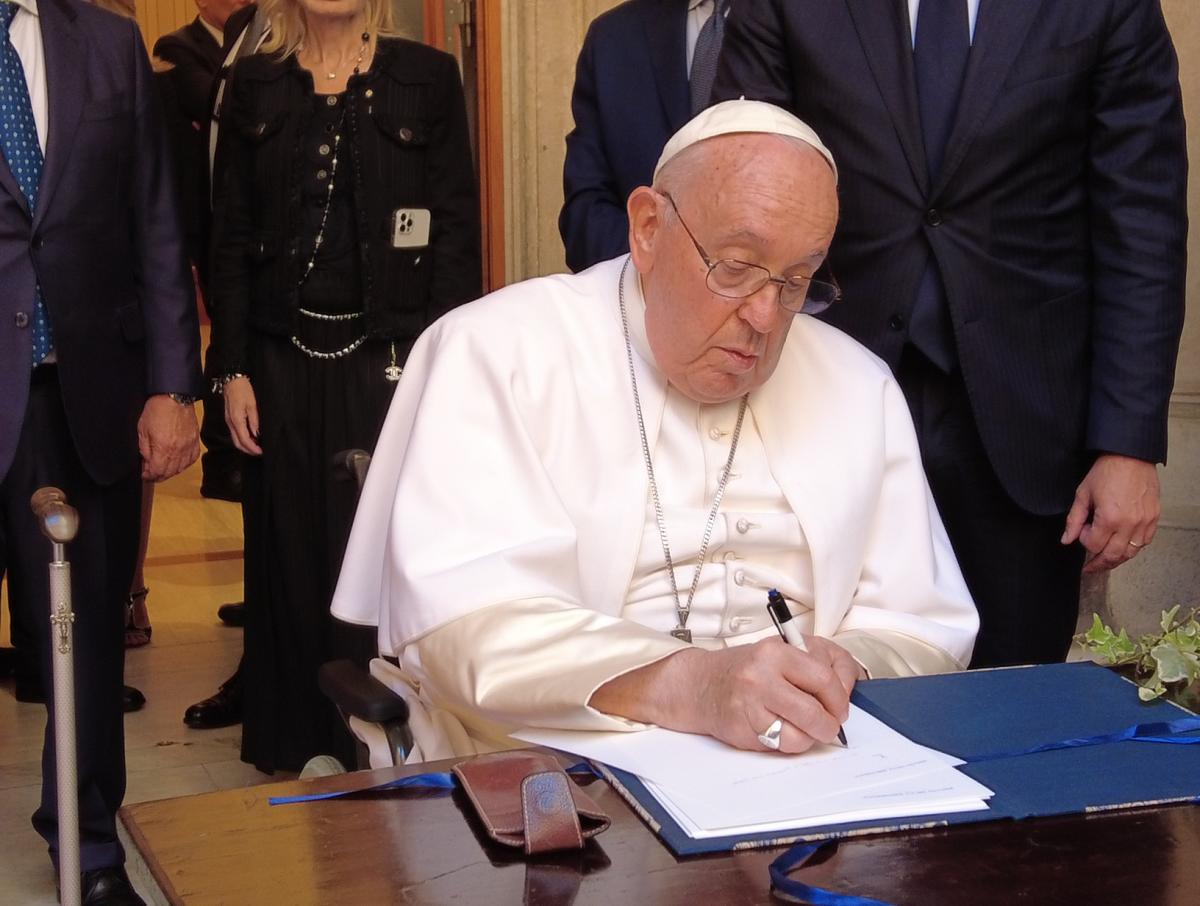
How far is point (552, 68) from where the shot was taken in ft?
19.9

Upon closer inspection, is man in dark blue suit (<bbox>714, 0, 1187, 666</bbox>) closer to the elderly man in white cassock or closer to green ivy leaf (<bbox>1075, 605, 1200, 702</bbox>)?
the elderly man in white cassock

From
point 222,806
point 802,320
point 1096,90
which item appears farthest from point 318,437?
point 222,806

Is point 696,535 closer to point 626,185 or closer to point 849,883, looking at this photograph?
point 849,883

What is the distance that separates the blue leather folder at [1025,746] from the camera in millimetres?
1717

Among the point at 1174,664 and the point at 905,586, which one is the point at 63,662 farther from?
the point at 1174,664

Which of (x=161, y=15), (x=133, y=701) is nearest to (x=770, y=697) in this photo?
(x=133, y=701)

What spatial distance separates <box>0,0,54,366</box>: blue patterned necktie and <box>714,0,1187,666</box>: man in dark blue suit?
1.52 metres

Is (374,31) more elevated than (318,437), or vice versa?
(374,31)

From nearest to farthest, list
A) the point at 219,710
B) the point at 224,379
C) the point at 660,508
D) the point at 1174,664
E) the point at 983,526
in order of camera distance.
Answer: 1. the point at 1174,664
2. the point at 660,508
3. the point at 983,526
4. the point at 224,379
5. the point at 219,710

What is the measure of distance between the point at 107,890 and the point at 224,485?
8.09ft

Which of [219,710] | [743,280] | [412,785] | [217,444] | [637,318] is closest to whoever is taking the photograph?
[412,785]

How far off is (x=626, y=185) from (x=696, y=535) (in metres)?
1.49

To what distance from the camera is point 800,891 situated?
1.53m

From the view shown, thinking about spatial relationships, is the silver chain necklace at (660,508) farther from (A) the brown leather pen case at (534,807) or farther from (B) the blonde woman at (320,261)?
(B) the blonde woman at (320,261)
